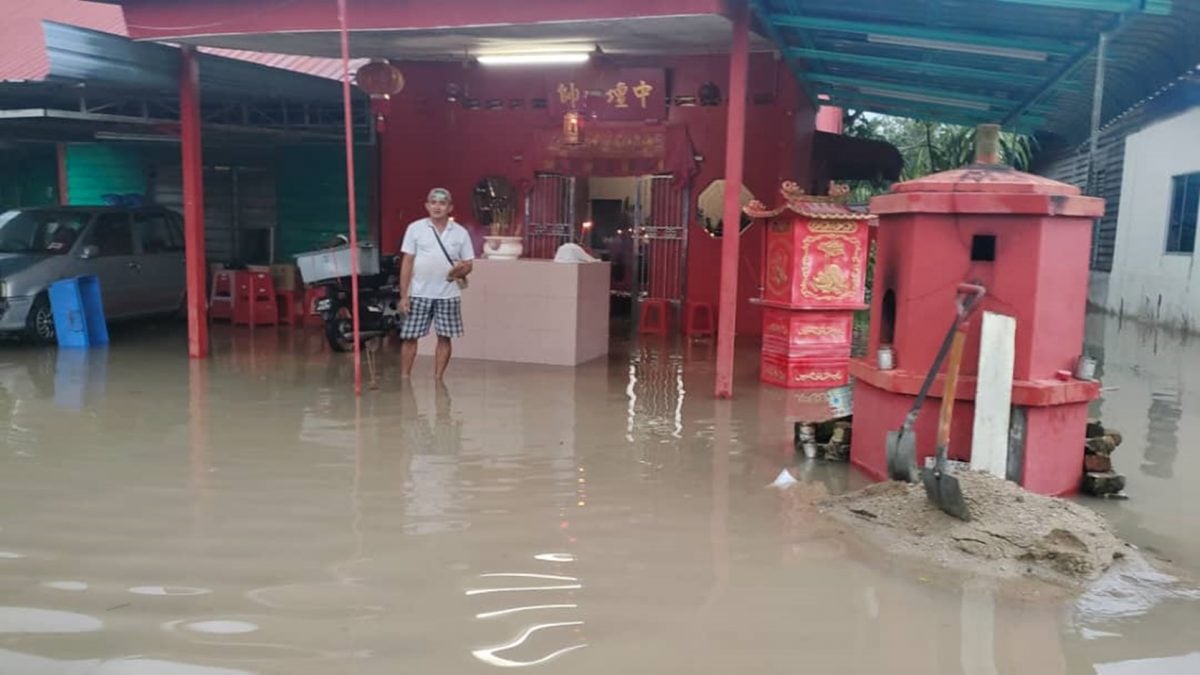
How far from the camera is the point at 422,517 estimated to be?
13.9ft

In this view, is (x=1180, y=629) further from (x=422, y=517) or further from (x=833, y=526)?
(x=422, y=517)

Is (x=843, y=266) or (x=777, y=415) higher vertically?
(x=843, y=266)

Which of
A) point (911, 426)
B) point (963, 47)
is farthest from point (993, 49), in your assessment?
point (911, 426)

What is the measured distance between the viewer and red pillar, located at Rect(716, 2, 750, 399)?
6.77 m

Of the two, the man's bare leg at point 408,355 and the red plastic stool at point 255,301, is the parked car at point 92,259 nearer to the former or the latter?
the red plastic stool at point 255,301

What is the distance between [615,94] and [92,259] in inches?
245

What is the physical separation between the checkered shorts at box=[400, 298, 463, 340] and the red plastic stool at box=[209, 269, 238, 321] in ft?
17.3

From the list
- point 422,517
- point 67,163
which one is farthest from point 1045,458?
point 67,163

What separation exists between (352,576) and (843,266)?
5.30 m

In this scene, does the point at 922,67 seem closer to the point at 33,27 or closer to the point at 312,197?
the point at 312,197

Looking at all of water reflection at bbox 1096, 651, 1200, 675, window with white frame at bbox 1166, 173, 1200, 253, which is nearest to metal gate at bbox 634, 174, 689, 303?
window with white frame at bbox 1166, 173, 1200, 253

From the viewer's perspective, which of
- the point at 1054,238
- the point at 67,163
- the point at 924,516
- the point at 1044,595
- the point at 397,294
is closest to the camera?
the point at 1044,595

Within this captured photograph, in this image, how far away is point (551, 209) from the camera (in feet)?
38.9

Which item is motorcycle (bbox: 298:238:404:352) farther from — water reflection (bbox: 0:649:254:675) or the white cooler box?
water reflection (bbox: 0:649:254:675)
